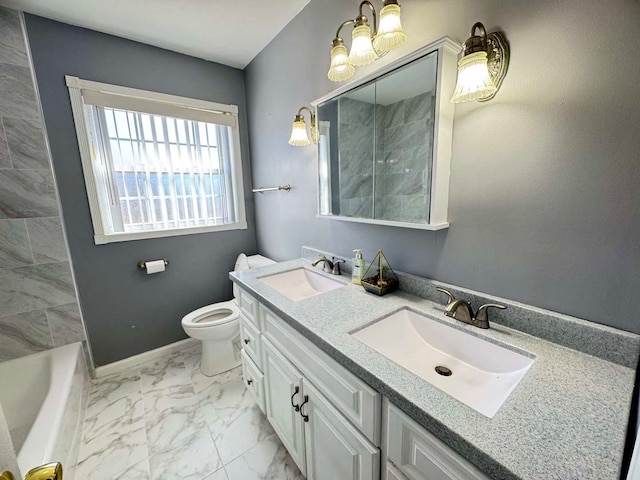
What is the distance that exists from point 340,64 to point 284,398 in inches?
59.8

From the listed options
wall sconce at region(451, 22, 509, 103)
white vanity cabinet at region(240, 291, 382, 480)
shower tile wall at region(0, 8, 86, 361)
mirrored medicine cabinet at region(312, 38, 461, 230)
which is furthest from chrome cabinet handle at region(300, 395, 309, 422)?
shower tile wall at region(0, 8, 86, 361)

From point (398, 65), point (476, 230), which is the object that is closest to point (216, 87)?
point (398, 65)

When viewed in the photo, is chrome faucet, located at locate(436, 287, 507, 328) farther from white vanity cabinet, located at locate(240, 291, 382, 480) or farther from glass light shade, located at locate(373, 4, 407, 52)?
Answer: glass light shade, located at locate(373, 4, 407, 52)

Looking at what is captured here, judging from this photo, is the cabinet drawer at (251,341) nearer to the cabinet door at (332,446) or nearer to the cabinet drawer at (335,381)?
the cabinet drawer at (335,381)

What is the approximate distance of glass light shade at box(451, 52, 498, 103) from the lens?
808 millimetres

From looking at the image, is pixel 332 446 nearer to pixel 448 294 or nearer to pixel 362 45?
pixel 448 294

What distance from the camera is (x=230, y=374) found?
79.9 inches

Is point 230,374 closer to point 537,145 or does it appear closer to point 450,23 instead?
point 537,145

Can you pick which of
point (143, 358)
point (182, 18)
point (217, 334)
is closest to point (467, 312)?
point (217, 334)

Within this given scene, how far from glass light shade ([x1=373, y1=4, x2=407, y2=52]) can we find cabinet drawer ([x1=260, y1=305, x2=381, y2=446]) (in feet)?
3.80

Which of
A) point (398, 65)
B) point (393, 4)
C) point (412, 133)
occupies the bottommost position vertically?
point (412, 133)

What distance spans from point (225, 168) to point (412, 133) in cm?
180

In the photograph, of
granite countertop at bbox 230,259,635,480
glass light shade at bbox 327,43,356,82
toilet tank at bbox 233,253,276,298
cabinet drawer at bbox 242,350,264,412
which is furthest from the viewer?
toilet tank at bbox 233,253,276,298

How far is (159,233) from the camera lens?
83.3 inches
